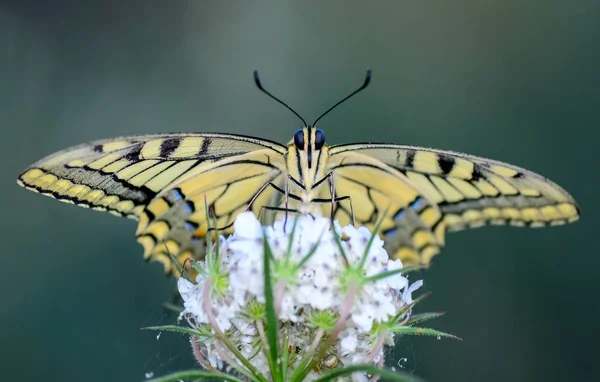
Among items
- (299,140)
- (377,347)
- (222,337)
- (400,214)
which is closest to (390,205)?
(400,214)

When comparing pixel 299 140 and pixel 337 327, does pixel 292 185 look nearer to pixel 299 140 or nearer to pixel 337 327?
pixel 299 140

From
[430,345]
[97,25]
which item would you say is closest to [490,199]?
[430,345]

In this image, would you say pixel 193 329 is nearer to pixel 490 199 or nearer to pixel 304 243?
pixel 304 243

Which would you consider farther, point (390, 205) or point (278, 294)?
point (390, 205)

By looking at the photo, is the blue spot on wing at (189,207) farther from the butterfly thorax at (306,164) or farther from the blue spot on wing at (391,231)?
the blue spot on wing at (391,231)

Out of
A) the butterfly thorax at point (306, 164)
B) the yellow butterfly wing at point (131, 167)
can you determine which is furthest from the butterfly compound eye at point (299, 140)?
the yellow butterfly wing at point (131, 167)

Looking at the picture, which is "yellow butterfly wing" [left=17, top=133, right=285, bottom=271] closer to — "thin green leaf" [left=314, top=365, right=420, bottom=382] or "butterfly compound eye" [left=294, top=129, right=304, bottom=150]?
"butterfly compound eye" [left=294, top=129, right=304, bottom=150]

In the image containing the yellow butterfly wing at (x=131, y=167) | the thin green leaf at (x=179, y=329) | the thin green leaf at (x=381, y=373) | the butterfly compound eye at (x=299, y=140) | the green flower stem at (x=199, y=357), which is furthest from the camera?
the butterfly compound eye at (x=299, y=140)
